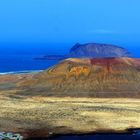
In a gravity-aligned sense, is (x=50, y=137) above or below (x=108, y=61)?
below

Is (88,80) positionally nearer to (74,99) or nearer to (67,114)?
(74,99)

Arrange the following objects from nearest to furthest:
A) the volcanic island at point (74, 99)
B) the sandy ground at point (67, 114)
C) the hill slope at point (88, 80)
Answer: the sandy ground at point (67, 114), the volcanic island at point (74, 99), the hill slope at point (88, 80)

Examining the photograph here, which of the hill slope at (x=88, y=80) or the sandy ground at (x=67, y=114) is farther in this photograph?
the hill slope at (x=88, y=80)

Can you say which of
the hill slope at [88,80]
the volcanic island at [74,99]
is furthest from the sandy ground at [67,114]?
the hill slope at [88,80]

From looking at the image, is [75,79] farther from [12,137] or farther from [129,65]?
[12,137]

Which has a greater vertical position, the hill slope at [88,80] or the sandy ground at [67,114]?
the hill slope at [88,80]

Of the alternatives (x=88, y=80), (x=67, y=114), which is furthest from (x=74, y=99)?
(x=67, y=114)

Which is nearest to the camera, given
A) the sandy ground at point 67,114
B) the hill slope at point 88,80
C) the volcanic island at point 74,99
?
the sandy ground at point 67,114

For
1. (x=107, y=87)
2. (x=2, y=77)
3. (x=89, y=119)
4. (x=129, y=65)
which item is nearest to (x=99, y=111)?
(x=89, y=119)

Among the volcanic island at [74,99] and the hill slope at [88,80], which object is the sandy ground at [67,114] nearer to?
the volcanic island at [74,99]
